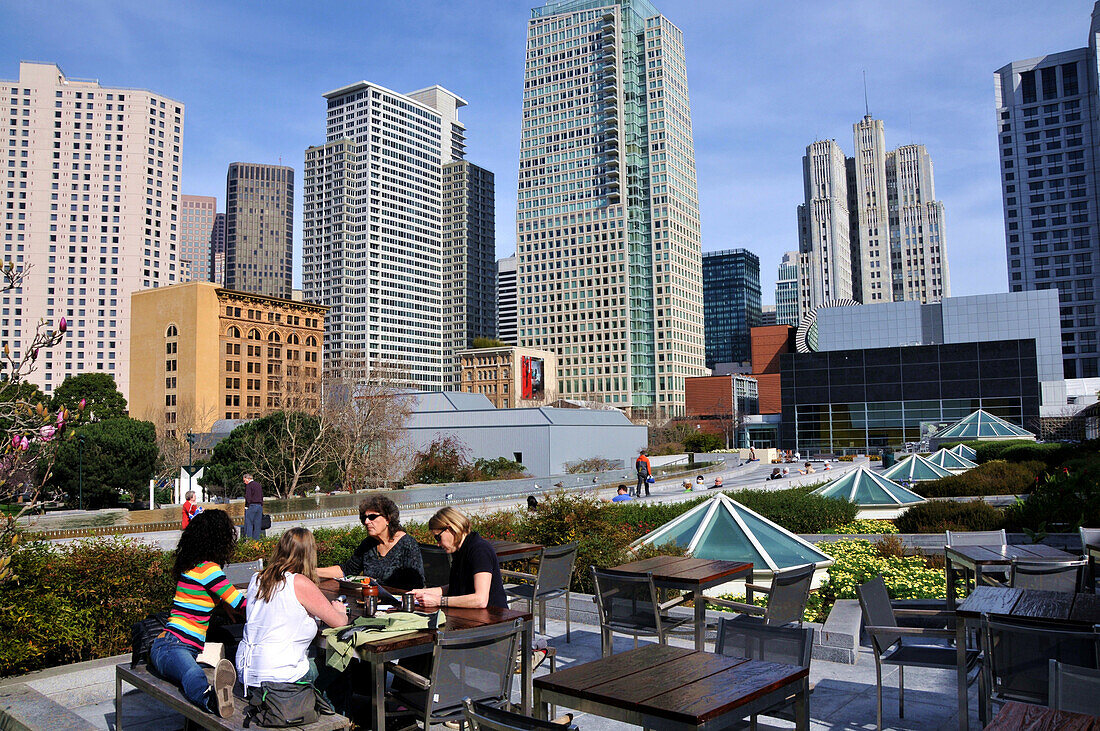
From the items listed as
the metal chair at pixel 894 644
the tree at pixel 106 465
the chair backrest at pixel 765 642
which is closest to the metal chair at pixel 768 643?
the chair backrest at pixel 765 642

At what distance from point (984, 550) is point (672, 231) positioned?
483ft

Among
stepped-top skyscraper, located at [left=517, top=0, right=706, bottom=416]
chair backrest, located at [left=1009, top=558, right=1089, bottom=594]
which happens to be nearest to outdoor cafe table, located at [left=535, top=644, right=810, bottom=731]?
chair backrest, located at [left=1009, top=558, right=1089, bottom=594]

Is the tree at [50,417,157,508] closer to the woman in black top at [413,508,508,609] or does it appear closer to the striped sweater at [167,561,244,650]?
the striped sweater at [167,561,244,650]

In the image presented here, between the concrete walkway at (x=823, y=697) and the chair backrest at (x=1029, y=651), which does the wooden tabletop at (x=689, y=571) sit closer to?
the concrete walkway at (x=823, y=697)

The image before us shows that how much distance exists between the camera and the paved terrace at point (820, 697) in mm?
5359

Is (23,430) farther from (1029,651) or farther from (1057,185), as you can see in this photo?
(1057,185)

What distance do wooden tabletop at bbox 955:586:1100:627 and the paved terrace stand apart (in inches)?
35.8

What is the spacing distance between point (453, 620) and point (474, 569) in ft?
2.03

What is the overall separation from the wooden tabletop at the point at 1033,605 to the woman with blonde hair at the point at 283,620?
4.16 meters

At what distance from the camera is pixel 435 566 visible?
24.2 feet

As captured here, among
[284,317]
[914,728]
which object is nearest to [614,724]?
[914,728]

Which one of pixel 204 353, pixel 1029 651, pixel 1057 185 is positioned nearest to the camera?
pixel 1029 651

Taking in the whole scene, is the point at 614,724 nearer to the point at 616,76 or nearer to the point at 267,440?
the point at 267,440

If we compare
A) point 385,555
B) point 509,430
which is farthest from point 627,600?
point 509,430
